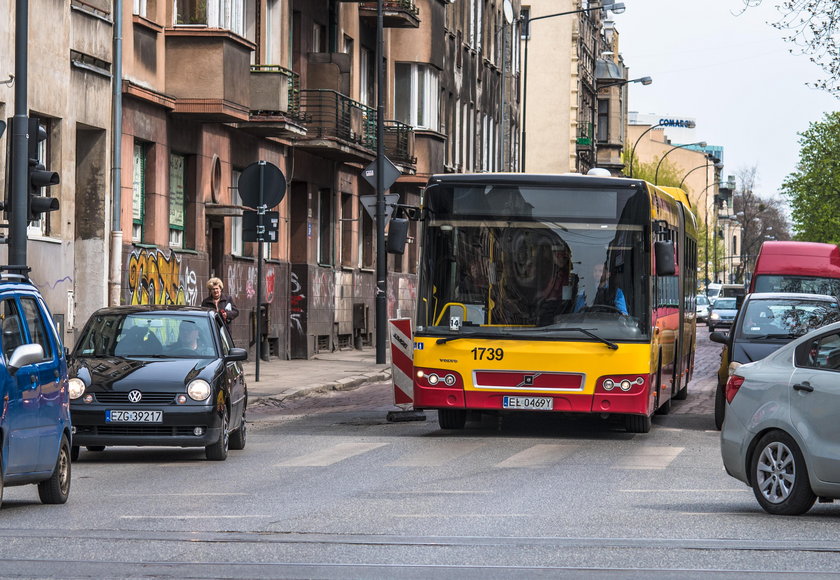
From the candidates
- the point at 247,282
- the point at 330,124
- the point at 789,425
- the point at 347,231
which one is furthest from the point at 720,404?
the point at 347,231

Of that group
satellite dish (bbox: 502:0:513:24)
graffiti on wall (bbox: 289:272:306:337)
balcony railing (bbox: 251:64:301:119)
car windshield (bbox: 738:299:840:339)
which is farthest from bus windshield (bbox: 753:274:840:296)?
satellite dish (bbox: 502:0:513:24)

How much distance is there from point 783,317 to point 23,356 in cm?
1274

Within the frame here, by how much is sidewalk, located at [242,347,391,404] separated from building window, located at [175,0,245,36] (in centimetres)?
611

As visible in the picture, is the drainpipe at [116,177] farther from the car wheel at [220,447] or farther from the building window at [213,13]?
the car wheel at [220,447]

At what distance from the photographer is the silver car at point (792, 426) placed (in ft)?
39.8

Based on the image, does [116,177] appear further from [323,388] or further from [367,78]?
[367,78]

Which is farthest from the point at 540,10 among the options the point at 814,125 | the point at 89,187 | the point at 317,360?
the point at 89,187

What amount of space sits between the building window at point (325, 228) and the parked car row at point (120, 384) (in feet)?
75.2

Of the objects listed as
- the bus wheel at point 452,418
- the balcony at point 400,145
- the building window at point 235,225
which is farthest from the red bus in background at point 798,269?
the bus wheel at point 452,418

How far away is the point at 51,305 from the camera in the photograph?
83.8 ft

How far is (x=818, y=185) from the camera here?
4003 inches

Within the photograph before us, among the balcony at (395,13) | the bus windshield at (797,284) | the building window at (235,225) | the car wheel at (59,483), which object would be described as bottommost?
the car wheel at (59,483)

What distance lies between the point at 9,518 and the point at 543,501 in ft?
12.7

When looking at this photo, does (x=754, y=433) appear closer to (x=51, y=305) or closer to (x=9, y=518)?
(x=9, y=518)
